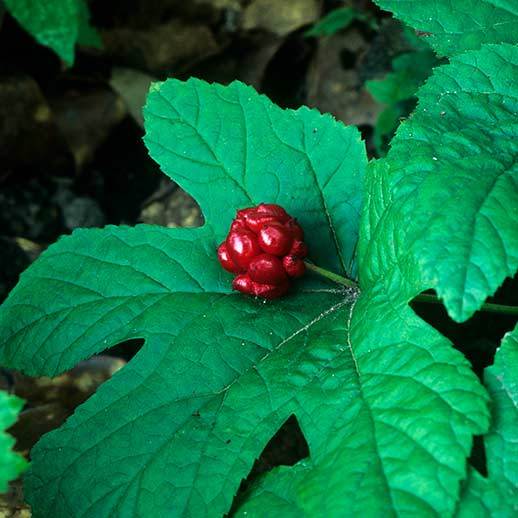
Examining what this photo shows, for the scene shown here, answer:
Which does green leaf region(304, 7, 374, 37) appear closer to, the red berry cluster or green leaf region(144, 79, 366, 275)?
→ green leaf region(144, 79, 366, 275)

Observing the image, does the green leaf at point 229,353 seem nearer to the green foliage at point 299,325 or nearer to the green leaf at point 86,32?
the green foliage at point 299,325

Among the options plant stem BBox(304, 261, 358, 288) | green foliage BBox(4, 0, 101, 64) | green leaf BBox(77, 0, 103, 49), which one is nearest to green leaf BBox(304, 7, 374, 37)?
green leaf BBox(77, 0, 103, 49)

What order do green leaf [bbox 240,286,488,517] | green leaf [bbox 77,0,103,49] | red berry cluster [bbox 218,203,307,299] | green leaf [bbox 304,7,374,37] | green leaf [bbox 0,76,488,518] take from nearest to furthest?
1. green leaf [bbox 240,286,488,517]
2. green leaf [bbox 0,76,488,518]
3. red berry cluster [bbox 218,203,307,299]
4. green leaf [bbox 77,0,103,49]
5. green leaf [bbox 304,7,374,37]

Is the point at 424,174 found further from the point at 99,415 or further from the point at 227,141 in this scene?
the point at 99,415

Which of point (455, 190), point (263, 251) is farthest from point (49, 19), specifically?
point (455, 190)

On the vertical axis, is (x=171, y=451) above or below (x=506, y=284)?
below

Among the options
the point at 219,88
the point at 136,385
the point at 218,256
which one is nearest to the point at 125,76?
the point at 219,88
